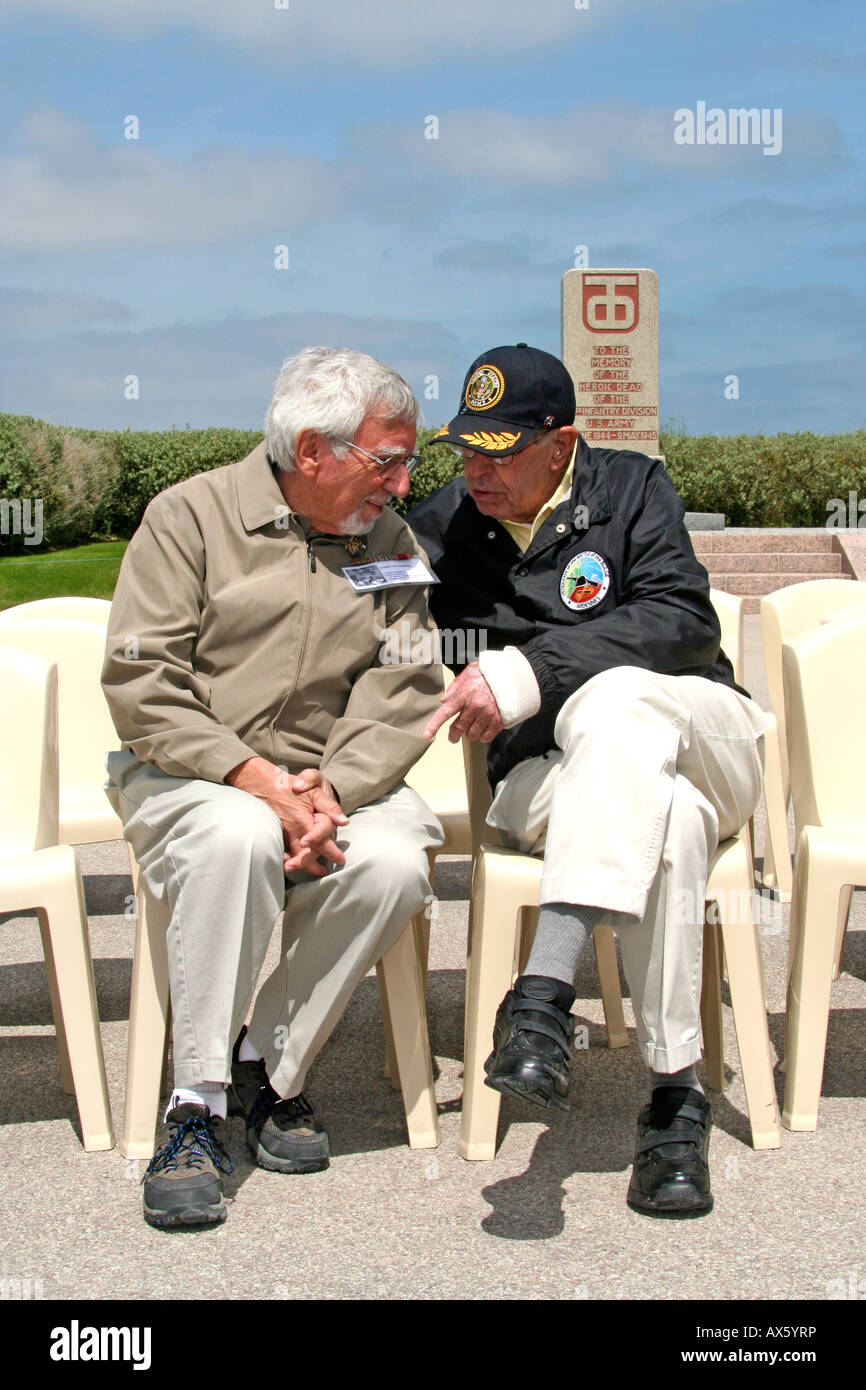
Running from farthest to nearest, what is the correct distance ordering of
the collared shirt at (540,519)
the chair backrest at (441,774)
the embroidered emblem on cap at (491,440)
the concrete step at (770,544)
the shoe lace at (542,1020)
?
the concrete step at (770,544) < the chair backrest at (441,774) < the collared shirt at (540,519) < the embroidered emblem on cap at (491,440) < the shoe lace at (542,1020)

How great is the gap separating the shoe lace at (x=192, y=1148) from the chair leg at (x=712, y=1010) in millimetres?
1149

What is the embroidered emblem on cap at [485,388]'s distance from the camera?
3.19 m

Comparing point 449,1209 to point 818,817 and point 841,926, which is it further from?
point 841,926

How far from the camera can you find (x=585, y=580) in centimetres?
316

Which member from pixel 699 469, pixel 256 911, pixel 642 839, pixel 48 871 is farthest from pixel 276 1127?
pixel 699 469

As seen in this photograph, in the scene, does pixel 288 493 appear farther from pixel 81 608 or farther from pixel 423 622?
pixel 81 608

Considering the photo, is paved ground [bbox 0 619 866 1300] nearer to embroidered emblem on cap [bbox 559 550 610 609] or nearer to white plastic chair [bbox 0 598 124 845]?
white plastic chair [bbox 0 598 124 845]

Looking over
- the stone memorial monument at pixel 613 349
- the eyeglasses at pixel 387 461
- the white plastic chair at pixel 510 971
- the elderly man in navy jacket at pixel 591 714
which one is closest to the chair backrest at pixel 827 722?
the elderly man in navy jacket at pixel 591 714

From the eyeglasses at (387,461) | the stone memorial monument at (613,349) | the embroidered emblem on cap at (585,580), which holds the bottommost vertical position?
the embroidered emblem on cap at (585,580)

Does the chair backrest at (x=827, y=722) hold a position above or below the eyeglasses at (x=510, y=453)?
below

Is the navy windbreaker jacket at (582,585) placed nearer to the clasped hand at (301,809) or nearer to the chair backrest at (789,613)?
the clasped hand at (301,809)

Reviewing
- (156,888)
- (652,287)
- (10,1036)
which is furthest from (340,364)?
(652,287)

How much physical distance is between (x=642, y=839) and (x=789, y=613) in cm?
249

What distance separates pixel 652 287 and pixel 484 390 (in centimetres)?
1497
